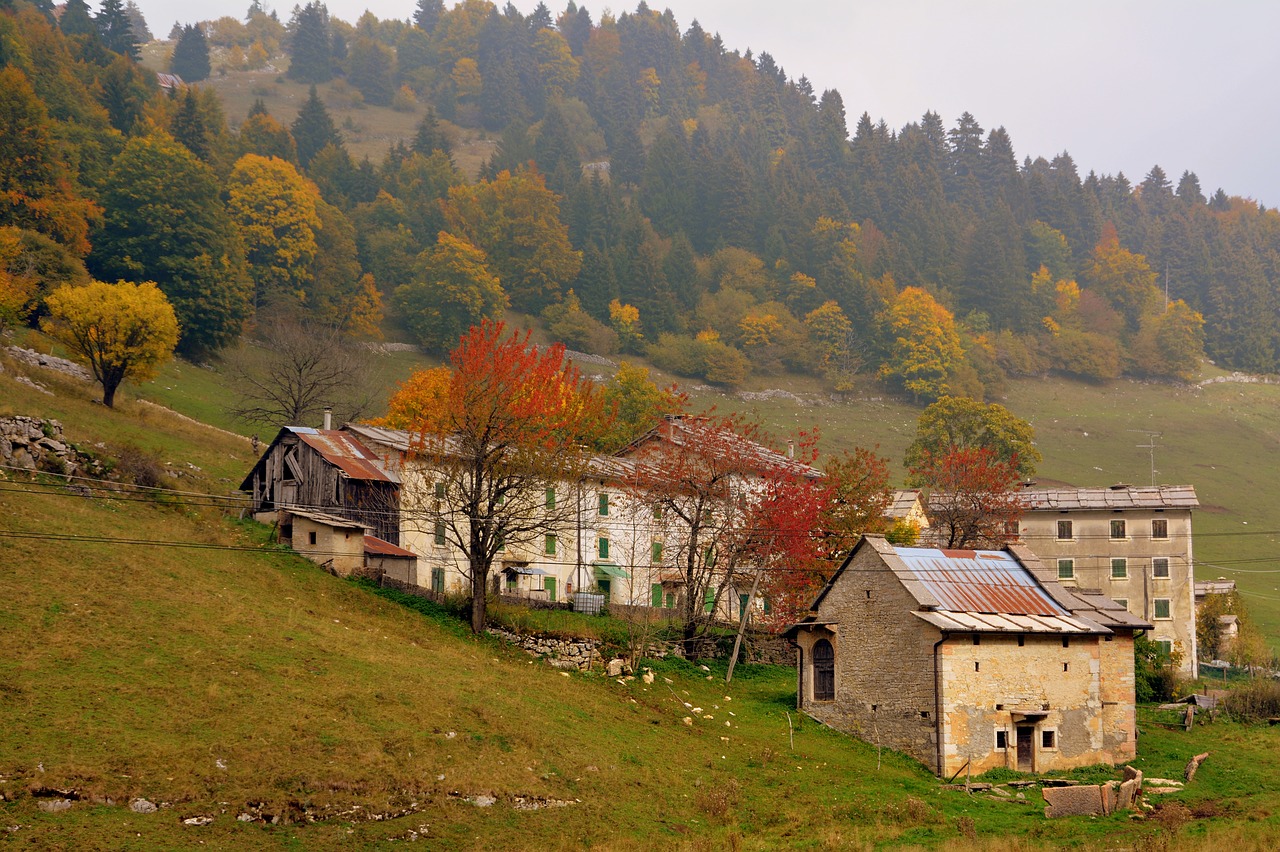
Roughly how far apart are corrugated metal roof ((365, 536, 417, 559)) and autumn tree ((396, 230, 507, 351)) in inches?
2580

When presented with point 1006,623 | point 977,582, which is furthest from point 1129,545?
point 1006,623

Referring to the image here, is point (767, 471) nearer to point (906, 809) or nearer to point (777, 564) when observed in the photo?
point (777, 564)

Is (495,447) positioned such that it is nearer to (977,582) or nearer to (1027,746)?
(977,582)

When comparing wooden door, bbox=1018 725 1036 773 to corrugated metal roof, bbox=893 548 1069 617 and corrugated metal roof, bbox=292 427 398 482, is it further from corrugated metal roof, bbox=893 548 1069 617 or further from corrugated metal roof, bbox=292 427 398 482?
corrugated metal roof, bbox=292 427 398 482

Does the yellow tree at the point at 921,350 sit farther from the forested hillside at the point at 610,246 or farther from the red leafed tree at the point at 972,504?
the red leafed tree at the point at 972,504

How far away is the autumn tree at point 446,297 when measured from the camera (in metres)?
112

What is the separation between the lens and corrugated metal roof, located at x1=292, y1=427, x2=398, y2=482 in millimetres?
46297

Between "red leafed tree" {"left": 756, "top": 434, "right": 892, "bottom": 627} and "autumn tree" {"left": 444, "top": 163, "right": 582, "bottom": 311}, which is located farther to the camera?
"autumn tree" {"left": 444, "top": 163, "right": 582, "bottom": 311}

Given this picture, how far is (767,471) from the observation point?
161 ft

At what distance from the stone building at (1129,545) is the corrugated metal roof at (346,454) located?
3466 centimetres

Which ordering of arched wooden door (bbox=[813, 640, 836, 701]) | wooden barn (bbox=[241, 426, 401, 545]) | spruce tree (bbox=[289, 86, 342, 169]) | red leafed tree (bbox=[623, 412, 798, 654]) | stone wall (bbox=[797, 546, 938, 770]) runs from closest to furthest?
stone wall (bbox=[797, 546, 938, 770])
arched wooden door (bbox=[813, 640, 836, 701])
red leafed tree (bbox=[623, 412, 798, 654])
wooden barn (bbox=[241, 426, 401, 545])
spruce tree (bbox=[289, 86, 342, 169])

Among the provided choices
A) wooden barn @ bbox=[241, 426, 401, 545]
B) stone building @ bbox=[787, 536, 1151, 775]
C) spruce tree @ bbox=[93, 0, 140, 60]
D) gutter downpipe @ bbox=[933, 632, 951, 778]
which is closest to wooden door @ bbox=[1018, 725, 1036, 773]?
stone building @ bbox=[787, 536, 1151, 775]

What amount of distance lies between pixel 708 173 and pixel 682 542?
129 m

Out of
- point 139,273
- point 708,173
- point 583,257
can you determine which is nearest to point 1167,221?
point 708,173
